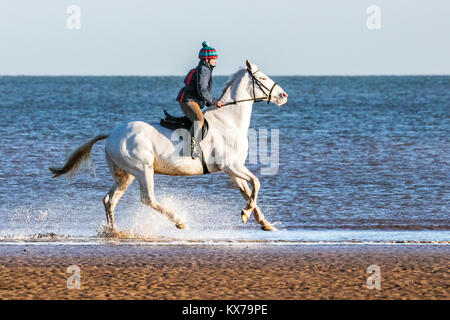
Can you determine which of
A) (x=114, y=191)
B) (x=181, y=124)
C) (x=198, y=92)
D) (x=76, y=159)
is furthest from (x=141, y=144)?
(x=76, y=159)

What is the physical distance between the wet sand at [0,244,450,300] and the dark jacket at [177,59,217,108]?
203 centimetres

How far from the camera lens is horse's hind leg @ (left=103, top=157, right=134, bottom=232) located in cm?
1152

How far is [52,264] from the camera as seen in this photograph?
29.6ft

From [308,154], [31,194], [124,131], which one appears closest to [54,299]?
[124,131]

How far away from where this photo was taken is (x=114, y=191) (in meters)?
11.6

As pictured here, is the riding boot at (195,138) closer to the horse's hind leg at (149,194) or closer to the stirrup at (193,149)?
the stirrup at (193,149)

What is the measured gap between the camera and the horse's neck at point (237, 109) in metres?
11.3

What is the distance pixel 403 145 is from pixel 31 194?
1661 centimetres

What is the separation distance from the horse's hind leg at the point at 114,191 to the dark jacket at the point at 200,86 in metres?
1.33

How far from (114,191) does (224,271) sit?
3.42 m
